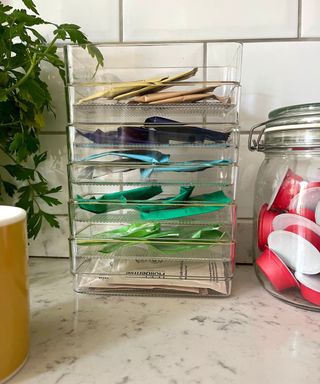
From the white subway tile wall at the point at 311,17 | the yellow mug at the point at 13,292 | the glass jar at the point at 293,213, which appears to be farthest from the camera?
the white subway tile wall at the point at 311,17

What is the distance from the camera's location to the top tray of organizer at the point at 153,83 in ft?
1.45

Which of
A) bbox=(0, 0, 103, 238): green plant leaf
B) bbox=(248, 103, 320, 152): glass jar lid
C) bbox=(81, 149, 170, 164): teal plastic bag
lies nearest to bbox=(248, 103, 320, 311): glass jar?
bbox=(248, 103, 320, 152): glass jar lid

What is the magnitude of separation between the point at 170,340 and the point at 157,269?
0.42 ft

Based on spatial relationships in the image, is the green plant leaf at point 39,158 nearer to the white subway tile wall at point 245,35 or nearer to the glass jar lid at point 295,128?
the white subway tile wall at point 245,35

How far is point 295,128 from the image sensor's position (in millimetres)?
418

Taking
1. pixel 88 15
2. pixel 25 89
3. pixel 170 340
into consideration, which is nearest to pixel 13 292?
pixel 170 340

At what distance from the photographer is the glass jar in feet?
1.33

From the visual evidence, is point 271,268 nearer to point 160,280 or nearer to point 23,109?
point 160,280

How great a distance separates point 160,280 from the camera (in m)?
0.44

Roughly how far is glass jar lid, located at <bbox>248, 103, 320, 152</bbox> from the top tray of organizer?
48mm

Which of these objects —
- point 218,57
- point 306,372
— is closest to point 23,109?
point 218,57

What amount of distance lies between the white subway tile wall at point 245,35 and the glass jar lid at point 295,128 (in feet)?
0.33

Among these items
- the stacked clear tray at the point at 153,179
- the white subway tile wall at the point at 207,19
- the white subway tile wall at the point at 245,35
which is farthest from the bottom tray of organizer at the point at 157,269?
the white subway tile wall at the point at 207,19

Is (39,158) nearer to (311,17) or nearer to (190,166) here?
(190,166)
